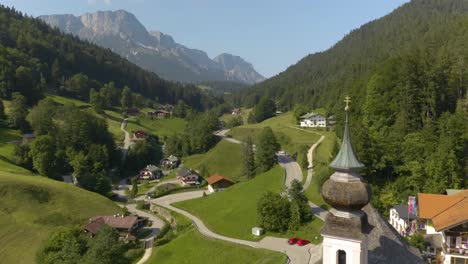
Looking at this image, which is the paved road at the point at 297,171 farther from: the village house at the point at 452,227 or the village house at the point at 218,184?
the village house at the point at 452,227

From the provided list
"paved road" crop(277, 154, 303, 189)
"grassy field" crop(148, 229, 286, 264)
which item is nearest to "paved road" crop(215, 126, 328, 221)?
"paved road" crop(277, 154, 303, 189)

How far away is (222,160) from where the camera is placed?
3561 inches

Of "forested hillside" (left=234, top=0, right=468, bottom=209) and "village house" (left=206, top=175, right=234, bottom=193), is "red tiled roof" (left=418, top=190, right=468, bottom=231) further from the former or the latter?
"village house" (left=206, top=175, right=234, bottom=193)

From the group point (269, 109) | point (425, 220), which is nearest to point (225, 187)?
point (425, 220)

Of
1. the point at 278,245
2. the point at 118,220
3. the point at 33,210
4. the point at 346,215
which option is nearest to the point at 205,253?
the point at 278,245

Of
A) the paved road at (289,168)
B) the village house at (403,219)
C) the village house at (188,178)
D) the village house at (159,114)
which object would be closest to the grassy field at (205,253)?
the village house at (403,219)

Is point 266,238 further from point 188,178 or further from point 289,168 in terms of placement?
point 188,178

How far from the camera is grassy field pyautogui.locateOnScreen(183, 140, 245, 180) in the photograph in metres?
85.2

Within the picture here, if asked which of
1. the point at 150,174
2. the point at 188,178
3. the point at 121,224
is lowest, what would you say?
the point at 121,224

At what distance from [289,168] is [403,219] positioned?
29.5m

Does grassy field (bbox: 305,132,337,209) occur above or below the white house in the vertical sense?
below

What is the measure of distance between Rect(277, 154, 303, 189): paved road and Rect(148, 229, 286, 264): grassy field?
17165mm

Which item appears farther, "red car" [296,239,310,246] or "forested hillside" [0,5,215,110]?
"forested hillside" [0,5,215,110]

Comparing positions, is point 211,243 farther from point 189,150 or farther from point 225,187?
point 189,150
